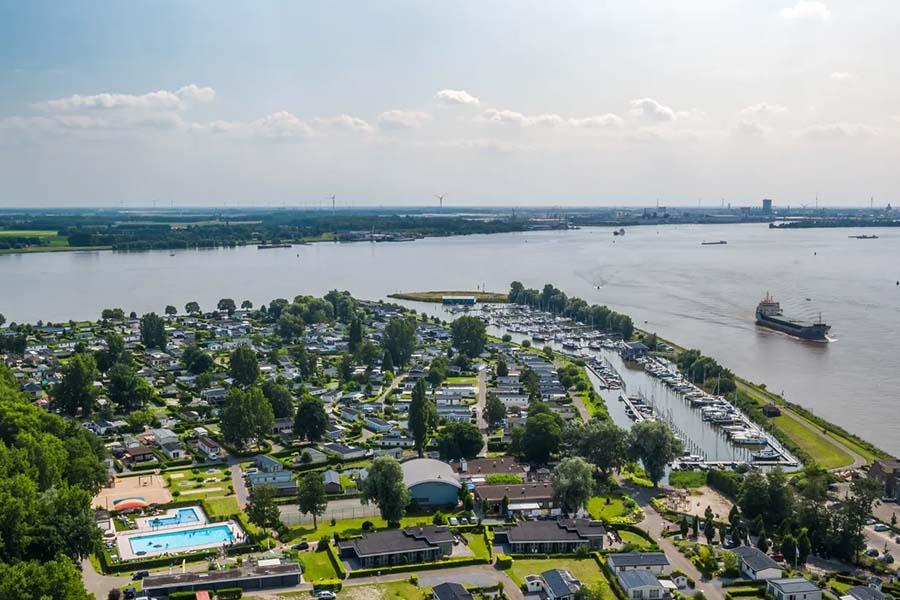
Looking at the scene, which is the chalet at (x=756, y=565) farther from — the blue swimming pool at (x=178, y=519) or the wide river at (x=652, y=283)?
the blue swimming pool at (x=178, y=519)

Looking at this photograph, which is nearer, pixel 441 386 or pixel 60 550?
pixel 60 550

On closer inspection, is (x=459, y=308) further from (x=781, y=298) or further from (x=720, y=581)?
(x=720, y=581)

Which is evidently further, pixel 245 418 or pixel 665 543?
pixel 245 418

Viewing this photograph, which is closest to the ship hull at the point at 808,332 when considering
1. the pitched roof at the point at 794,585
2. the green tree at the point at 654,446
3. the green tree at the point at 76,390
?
the green tree at the point at 654,446

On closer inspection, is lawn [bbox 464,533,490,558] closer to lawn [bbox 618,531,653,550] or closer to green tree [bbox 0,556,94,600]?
lawn [bbox 618,531,653,550]

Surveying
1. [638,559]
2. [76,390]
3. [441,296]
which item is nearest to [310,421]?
[76,390]

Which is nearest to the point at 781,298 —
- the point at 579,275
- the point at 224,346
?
the point at 579,275

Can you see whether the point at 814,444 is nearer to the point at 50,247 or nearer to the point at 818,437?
the point at 818,437
